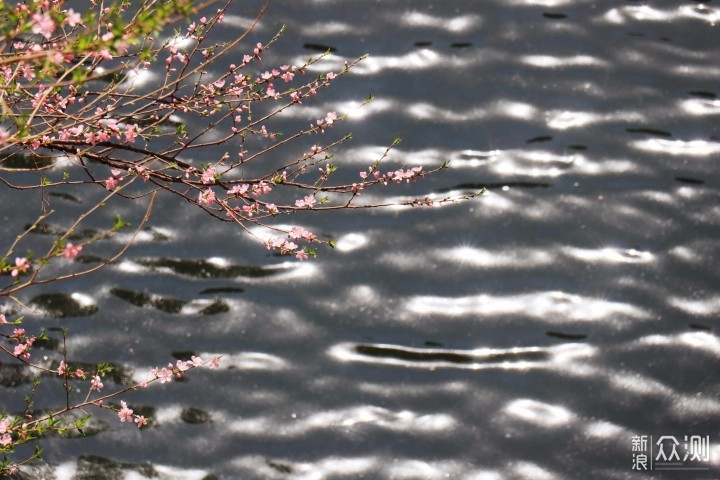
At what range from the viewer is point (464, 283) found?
13.5 feet

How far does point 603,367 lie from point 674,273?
647mm

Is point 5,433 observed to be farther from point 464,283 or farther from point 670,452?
point 670,452

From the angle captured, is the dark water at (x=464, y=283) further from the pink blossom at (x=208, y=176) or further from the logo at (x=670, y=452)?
the pink blossom at (x=208, y=176)

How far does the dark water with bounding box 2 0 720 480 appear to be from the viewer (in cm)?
381

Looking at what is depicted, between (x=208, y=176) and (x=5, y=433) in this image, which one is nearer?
(x=208, y=176)

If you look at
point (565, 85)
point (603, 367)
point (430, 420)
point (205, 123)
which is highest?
point (565, 85)

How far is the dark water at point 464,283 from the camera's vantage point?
3.81 meters

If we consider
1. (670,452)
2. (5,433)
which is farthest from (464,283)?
(5,433)

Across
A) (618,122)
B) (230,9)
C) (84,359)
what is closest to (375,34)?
(230,9)

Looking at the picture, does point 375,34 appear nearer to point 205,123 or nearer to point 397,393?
point 205,123

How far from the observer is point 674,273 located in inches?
162

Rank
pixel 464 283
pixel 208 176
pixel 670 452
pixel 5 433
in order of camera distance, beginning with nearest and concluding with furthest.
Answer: pixel 208 176 → pixel 5 433 → pixel 670 452 → pixel 464 283

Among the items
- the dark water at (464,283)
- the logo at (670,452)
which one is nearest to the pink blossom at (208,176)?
the dark water at (464,283)

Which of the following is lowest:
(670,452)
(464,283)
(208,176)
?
(670,452)
